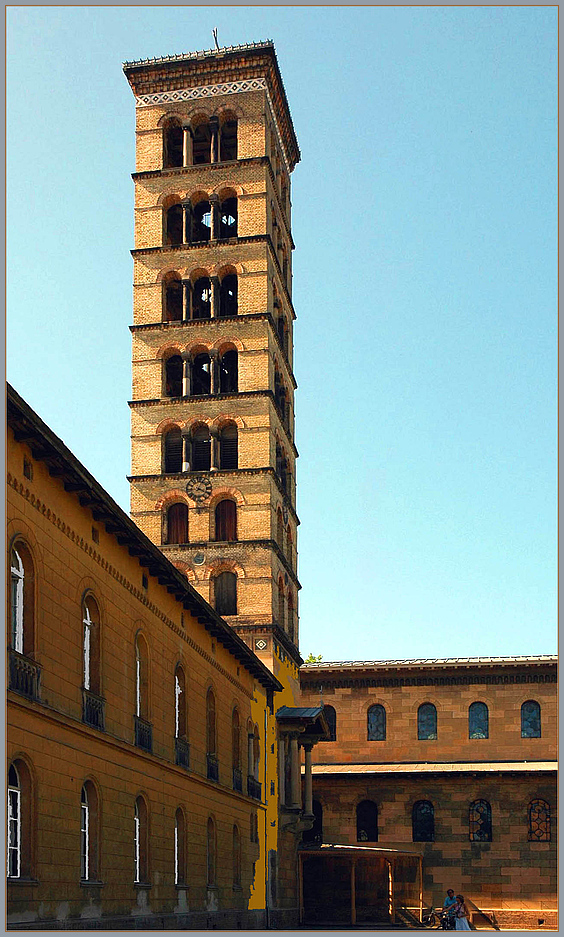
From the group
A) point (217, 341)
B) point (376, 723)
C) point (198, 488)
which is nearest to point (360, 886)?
point (376, 723)

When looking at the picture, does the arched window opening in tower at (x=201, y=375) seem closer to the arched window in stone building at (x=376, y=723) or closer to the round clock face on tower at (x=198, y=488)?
the round clock face on tower at (x=198, y=488)

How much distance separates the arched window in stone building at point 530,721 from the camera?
5684cm

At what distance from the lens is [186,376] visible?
5034 centimetres

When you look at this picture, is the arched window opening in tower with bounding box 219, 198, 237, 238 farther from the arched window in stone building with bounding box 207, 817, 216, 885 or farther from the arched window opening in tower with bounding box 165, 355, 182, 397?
the arched window in stone building with bounding box 207, 817, 216, 885

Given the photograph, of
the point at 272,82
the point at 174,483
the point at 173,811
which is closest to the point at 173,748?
the point at 173,811

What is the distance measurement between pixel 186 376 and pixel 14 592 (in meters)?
31.6

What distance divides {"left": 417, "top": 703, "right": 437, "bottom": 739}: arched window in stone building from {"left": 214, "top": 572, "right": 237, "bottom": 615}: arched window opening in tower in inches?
578

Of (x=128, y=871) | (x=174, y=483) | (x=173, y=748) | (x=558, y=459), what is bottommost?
(x=128, y=871)

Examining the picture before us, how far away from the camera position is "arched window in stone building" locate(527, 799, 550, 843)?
174ft

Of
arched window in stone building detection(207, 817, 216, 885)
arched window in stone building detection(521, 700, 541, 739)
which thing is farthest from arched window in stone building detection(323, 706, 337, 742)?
arched window in stone building detection(207, 817, 216, 885)

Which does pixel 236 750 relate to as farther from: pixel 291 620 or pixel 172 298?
pixel 172 298

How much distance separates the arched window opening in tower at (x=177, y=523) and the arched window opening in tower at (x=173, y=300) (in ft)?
27.0

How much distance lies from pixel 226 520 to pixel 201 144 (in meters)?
17.9

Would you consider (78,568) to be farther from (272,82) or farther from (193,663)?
(272,82)
